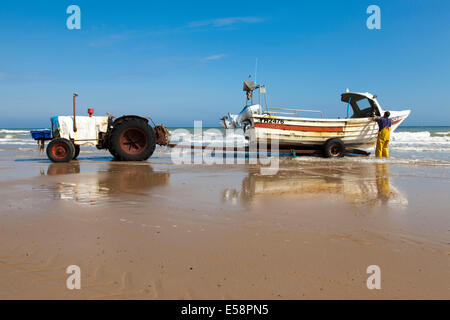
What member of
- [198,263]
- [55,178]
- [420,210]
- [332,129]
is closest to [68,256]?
[198,263]

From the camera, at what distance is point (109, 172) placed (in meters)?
6.84

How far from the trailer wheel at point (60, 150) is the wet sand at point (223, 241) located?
3198 millimetres

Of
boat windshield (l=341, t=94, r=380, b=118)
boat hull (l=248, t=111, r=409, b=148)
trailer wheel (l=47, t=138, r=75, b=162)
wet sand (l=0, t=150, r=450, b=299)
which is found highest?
boat windshield (l=341, t=94, r=380, b=118)

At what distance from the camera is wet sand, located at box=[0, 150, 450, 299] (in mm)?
1984

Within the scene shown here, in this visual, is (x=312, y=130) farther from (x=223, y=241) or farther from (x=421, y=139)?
(x=421, y=139)

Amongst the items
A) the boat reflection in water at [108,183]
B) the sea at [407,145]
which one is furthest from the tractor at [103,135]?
the sea at [407,145]

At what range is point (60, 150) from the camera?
8438 mm

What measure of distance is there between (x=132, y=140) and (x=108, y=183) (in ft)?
11.2

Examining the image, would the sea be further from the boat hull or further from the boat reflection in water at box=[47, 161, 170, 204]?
A: the boat reflection in water at box=[47, 161, 170, 204]

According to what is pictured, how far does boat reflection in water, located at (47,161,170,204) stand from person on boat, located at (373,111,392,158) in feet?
23.5

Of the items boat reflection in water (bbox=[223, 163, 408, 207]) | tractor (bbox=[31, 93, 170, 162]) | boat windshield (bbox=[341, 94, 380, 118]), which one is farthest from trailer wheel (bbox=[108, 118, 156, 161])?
boat windshield (bbox=[341, 94, 380, 118])

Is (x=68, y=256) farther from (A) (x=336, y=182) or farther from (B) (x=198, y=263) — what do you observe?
(A) (x=336, y=182)

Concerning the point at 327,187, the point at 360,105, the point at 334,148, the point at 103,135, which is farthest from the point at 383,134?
the point at 103,135
